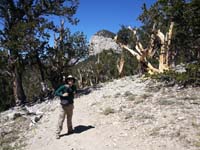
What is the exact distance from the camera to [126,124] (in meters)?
11.8

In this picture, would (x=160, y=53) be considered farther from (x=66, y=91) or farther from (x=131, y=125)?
(x=66, y=91)

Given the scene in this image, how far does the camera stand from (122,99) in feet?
53.7

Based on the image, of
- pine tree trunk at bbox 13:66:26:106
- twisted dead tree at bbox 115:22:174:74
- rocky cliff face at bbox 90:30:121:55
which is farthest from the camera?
rocky cliff face at bbox 90:30:121:55

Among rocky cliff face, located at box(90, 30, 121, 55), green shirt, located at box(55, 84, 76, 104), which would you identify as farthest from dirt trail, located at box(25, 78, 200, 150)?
rocky cliff face, located at box(90, 30, 121, 55)

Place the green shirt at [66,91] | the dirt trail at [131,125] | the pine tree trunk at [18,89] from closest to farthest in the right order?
1. the dirt trail at [131,125]
2. the green shirt at [66,91]
3. the pine tree trunk at [18,89]

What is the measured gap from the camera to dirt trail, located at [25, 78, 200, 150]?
9672 mm

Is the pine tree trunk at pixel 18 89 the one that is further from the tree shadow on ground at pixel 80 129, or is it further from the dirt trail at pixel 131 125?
the tree shadow on ground at pixel 80 129

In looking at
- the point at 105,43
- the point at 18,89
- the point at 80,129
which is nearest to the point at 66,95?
the point at 80,129

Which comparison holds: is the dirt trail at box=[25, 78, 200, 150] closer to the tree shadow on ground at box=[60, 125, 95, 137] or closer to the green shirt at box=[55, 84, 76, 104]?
the tree shadow on ground at box=[60, 125, 95, 137]

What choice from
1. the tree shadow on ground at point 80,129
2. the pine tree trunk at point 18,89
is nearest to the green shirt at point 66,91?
the tree shadow on ground at point 80,129

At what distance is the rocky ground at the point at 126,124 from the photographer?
32.0ft

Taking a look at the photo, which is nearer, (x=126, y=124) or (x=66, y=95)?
(x=66, y=95)

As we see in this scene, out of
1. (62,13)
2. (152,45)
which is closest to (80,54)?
(62,13)

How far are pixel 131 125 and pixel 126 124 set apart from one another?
30cm
